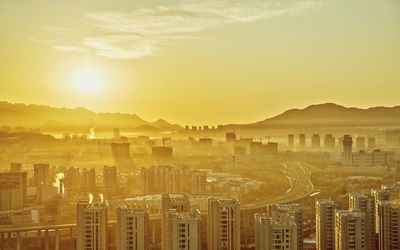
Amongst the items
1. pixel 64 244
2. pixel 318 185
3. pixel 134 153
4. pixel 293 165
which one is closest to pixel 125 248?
pixel 64 244

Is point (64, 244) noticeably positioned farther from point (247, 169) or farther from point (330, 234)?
point (247, 169)

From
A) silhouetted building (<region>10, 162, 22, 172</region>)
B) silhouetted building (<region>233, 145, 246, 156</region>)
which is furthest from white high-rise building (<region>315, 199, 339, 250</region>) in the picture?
silhouetted building (<region>10, 162, 22, 172</region>)

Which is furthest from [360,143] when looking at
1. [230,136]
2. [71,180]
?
[71,180]

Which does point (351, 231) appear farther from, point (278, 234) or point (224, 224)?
point (224, 224)

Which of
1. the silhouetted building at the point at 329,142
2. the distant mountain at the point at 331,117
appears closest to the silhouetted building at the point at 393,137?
the distant mountain at the point at 331,117

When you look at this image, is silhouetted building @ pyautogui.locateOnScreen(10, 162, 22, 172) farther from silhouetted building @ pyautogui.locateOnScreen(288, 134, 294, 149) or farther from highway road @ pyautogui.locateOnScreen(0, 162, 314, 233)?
silhouetted building @ pyautogui.locateOnScreen(288, 134, 294, 149)

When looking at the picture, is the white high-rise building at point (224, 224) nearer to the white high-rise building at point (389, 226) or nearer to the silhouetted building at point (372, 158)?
the white high-rise building at point (389, 226)
